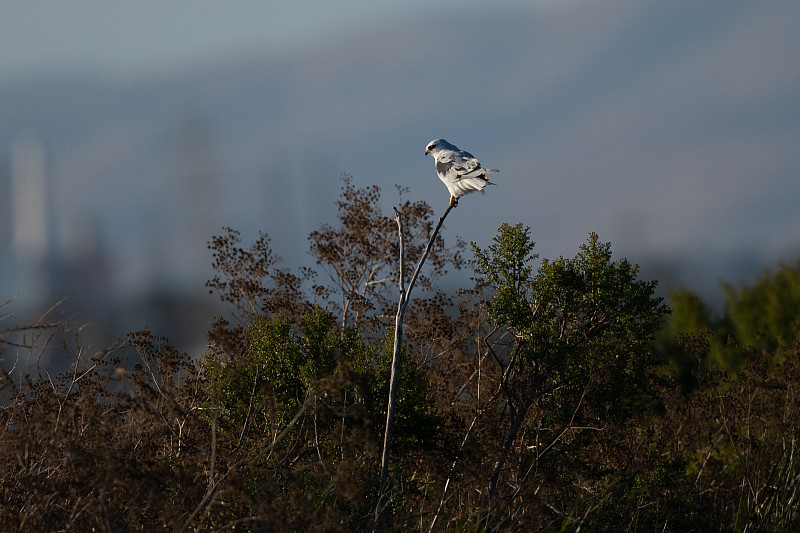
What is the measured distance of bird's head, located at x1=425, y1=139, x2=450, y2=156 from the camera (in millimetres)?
11221

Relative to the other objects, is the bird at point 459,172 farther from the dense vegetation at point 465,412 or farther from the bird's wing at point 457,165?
the dense vegetation at point 465,412

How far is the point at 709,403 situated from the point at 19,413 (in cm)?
1101

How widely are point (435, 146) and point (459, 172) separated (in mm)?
1831

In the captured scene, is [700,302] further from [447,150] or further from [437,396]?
[447,150]

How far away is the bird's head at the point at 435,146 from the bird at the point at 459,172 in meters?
0.41

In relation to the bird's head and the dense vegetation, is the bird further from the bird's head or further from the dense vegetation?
the dense vegetation


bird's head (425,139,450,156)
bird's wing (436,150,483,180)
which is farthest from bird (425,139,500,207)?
bird's head (425,139,450,156)

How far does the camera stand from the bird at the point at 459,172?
9.24 m

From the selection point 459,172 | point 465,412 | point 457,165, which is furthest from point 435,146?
point 465,412

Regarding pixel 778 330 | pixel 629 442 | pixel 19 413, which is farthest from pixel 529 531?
pixel 778 330

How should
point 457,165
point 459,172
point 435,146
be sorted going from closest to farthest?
point 459,172 → point 457,165 → point 435,146

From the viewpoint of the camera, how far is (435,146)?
37.3 ft

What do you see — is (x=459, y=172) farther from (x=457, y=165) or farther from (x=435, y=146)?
(x=435, y=146)

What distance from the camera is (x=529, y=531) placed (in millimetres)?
9734
